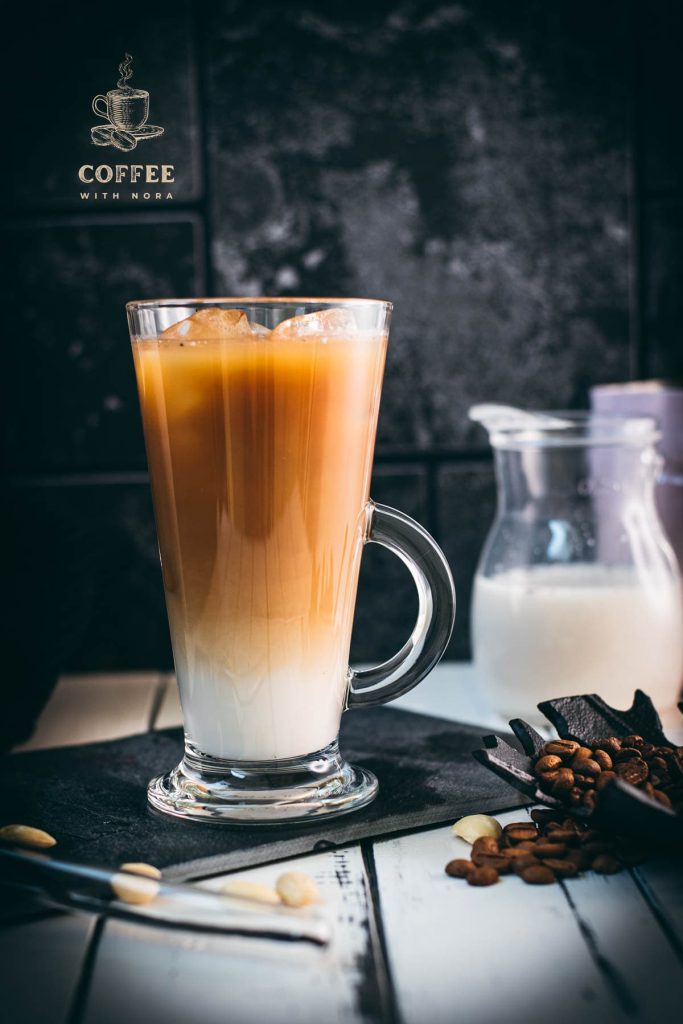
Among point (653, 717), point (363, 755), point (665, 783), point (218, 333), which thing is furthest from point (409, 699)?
point (218, 333)

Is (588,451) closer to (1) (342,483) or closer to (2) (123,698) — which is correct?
(1) (342,483)

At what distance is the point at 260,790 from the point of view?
0.88m

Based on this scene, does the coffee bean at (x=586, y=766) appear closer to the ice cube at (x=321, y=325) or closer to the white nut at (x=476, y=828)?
the white nut at (x=476, y=828)

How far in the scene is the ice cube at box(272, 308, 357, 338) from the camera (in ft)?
2.76

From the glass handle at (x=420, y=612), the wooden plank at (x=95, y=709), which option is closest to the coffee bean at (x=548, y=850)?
the glass handle at (x=420, y=612)

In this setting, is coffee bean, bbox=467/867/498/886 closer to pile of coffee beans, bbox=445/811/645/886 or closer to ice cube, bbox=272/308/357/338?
pile of coffee beans, bbox=445/811/645/886

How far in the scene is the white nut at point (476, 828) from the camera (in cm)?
83

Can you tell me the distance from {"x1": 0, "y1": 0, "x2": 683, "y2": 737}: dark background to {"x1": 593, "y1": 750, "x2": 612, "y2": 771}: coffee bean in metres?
0.74

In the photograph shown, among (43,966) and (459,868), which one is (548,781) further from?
(43,966)

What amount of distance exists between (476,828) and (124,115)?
3.53ft

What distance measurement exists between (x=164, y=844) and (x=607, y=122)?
116 centimetres

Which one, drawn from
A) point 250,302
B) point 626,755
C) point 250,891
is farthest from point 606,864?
point 250,302

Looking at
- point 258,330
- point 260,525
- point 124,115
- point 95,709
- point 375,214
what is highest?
point 124,115

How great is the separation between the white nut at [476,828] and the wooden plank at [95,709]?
441mm
